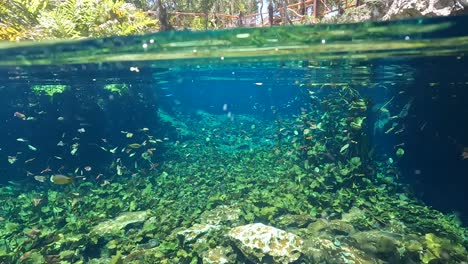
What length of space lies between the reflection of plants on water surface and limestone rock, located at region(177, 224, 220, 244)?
0.26 meters

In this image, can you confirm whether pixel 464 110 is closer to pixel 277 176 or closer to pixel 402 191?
pixel 402 191

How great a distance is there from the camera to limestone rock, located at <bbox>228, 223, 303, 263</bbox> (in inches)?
336

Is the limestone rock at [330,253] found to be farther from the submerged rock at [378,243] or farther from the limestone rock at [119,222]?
the limestone rock at [119,222]

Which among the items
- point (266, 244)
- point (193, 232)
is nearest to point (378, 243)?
point (266, 244)

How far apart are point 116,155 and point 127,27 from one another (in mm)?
7599

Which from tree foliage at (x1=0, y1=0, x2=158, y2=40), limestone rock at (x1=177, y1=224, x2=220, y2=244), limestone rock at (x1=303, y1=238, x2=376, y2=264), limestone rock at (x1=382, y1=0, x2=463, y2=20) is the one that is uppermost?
tree foliage at (x1=0, y1=0, x2=158, y2=40)

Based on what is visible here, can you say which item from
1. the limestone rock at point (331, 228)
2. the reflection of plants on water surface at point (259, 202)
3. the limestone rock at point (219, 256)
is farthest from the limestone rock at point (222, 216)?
the limestone rock at point (331, 228)

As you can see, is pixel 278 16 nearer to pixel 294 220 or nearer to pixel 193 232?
pixel 294 220

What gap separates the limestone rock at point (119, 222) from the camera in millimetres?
10314

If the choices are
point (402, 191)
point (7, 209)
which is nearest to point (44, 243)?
point (7, 209)

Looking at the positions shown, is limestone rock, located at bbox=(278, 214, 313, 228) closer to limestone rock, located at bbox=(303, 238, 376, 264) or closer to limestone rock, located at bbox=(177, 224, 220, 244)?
limestone rock, located at bbox=(303, 238, 376, 264)

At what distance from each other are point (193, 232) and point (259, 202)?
3306 mm

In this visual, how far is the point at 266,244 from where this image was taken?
8.73 m

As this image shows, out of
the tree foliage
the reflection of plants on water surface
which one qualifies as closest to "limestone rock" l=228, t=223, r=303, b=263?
the reflection of plants on water surface
